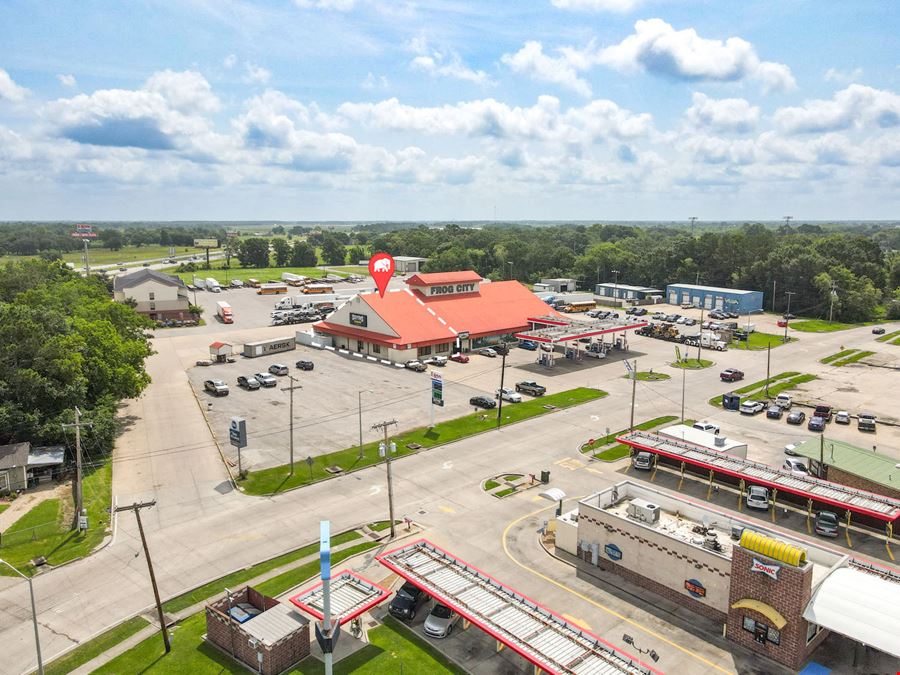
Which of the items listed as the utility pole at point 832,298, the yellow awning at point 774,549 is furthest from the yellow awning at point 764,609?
the utility pole at point 832,298

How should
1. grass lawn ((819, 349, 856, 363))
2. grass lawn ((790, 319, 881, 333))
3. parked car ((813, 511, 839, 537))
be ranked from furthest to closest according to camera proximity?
1. grass lawn ((790, 319, 881, 333))
2. grass lawn ((819, 349, 856, 363))
3. parked car ((813, 511, 839, 537))

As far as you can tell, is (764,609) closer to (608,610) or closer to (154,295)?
(608,610)

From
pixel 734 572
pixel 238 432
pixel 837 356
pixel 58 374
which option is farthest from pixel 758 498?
pixel 837 356

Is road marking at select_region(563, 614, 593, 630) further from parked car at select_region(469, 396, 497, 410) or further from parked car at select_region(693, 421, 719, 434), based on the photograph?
parked car at select_region(469, 396, 497, 410)

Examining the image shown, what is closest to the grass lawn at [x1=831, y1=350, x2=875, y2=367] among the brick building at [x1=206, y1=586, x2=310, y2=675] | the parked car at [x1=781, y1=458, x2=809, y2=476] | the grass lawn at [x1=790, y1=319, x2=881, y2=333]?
the grass lawn at [x1=790, y1=319, x2=881, y2=333]

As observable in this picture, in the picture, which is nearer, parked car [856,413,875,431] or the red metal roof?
parked car [856,413,875,431]
